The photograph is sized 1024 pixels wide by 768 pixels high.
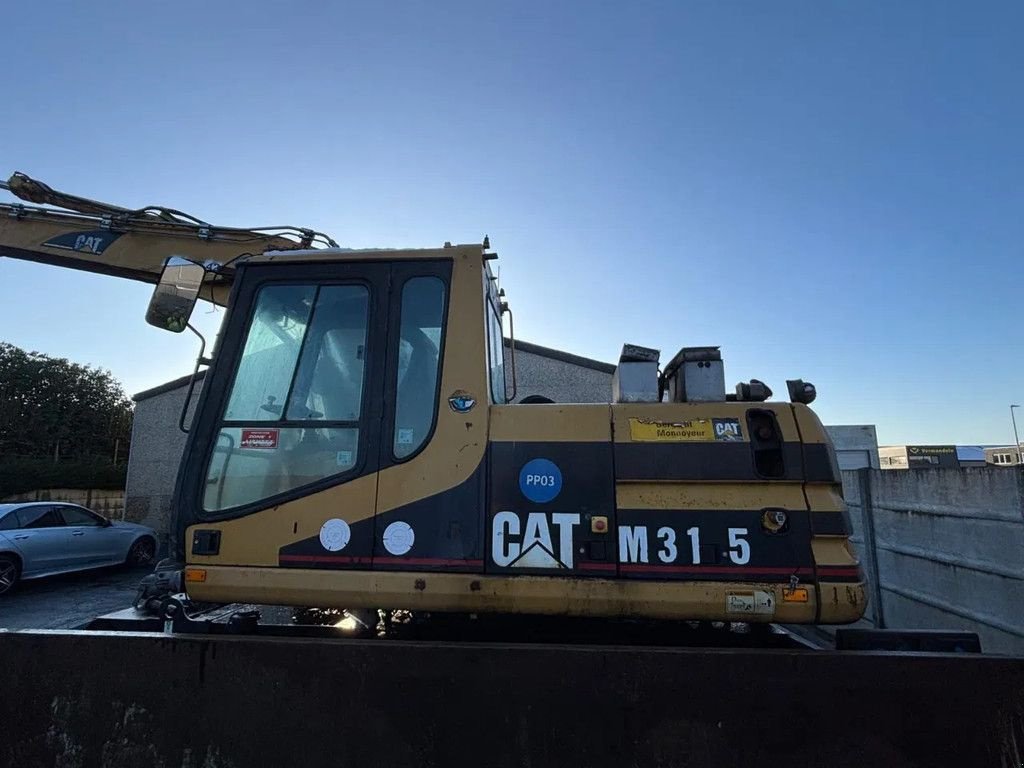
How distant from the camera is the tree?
31250 mm

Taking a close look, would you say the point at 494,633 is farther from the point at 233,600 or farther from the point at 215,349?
the point at 215,349

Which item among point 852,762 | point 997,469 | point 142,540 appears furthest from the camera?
point 142,540

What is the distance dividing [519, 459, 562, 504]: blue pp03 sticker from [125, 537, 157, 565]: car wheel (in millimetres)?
13106

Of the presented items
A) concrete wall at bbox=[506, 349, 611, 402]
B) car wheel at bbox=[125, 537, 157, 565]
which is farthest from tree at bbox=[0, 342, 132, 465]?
concrete wall at bbox=[506, 349, 611, 402]

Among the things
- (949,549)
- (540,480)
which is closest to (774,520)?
(540,480)

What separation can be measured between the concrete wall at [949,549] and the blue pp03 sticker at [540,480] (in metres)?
3.84

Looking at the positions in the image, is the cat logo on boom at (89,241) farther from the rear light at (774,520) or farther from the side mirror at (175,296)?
the rear light at (774,520)

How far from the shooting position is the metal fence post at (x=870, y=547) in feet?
19.6

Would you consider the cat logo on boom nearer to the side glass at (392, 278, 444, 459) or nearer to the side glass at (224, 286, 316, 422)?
the side glass at (224, 286, 316, 422)

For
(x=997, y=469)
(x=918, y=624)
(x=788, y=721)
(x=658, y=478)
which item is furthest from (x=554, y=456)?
(x=918, y=624)

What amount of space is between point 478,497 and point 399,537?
0.41 meters

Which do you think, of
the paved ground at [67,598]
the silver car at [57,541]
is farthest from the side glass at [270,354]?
the silver car at [57,541]

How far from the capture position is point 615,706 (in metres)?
2.30

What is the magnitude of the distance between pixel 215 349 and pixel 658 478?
7.62 ft
